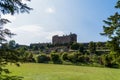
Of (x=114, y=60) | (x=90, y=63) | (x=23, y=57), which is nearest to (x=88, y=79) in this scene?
(x=114, y=60)

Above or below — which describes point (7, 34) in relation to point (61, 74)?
above

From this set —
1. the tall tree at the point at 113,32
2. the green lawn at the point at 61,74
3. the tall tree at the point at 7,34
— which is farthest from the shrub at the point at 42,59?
the tall tree at the point at 7,34

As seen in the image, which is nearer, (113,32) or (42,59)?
(113,32)

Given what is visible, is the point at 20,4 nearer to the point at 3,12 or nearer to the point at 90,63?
the point at 3,12

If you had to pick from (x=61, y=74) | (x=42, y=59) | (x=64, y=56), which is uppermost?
(x=64, y=56)

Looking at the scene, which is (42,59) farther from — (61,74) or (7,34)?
(7,34)

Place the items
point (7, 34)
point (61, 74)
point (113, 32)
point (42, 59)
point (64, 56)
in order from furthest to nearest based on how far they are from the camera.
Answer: point (64, 56) < point (42, 59) < point (61, 74) < point (113, 32) < point (7, 34)

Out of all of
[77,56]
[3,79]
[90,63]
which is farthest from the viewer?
[77,56]

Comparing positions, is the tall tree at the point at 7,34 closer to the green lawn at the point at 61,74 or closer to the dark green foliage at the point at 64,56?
the green lawn at the point at 61,74

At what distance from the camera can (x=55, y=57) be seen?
11025 centimetres

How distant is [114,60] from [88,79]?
2005 centimetres

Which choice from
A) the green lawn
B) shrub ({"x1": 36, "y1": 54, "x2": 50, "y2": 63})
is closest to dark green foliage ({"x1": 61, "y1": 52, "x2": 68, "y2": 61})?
shrub ({"x1": 36, "y1": 54, "x2": 50, "y2": 63})

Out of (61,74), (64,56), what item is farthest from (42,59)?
(61,74)

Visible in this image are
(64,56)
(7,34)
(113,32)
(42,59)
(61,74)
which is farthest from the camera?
(64,56)
